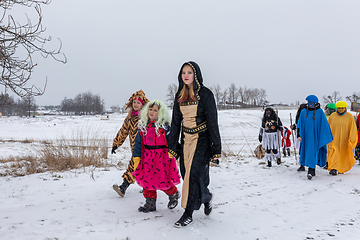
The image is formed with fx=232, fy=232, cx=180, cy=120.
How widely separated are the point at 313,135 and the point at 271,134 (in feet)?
5.56

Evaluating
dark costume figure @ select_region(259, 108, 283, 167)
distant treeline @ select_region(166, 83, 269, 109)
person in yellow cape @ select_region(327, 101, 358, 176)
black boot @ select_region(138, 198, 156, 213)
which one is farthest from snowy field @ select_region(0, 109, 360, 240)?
distant treeline @ select_region(166, 83, 269, 109)

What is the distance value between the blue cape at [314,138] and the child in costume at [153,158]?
4.04 m

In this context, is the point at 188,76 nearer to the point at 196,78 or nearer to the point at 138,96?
the point at 196,78

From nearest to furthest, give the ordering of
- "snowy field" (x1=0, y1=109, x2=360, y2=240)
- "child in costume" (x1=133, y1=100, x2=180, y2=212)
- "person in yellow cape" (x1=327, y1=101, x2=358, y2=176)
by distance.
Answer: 1. "snowy field" (x1=0, y1=109, x2=360, y2=240)
2. "child in costume" (x1=133, y1=100, x2=180, y2=212)
3. "person in yellow cape" (x1=327, y1=101, x2=358, y2=176)

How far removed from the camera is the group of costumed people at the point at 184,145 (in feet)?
10.5

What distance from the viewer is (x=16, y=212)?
3344mm

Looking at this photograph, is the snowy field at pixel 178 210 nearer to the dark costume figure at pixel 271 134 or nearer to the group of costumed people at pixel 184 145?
the group of costumed people at pixel 184 145

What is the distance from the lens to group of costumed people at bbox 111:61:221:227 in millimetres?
3207

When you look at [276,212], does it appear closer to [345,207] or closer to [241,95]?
[345,207]

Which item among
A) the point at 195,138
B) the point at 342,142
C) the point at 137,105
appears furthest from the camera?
the point at 342,142

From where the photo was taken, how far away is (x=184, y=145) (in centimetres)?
336

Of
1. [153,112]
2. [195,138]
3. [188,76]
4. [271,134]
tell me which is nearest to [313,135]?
[271,134]

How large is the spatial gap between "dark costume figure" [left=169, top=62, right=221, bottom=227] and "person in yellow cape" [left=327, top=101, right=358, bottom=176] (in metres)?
4.62

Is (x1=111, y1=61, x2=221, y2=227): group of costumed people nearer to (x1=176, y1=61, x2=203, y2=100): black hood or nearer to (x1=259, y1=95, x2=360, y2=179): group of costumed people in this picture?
(x1=176, y1=61, x2=203, y2=100): black hood
